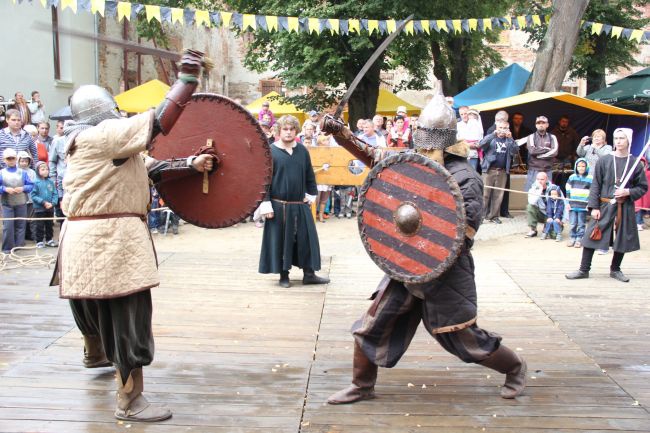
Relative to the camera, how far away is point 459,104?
13367 mm

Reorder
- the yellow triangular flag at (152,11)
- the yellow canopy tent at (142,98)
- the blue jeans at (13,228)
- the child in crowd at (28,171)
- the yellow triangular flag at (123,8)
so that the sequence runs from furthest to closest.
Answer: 1. the yellow canopy tent at (142,98)
2. the yellow triangular flag at (152,11)
3. the yellow triangular flag at (123,8)
4. the child in crowd at (28,171)
5. the blue jeans at (13,228)

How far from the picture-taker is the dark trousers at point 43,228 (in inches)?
314

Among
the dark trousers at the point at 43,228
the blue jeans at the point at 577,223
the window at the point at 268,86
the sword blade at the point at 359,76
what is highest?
the sword blade at the point at 359,76

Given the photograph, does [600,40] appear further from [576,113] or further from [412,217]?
[412,217]

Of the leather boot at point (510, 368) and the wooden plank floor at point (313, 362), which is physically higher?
the leather boot at point (510, 368)

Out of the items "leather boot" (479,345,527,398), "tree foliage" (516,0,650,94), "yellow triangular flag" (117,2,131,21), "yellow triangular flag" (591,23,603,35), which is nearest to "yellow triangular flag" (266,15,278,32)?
"yellow triangular flag" (117,2,131,21)

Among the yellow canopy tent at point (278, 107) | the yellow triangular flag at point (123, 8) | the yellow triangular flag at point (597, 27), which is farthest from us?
the yellow canopy tent at point (278, 107)

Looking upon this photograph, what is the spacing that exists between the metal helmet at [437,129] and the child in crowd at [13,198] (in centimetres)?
594

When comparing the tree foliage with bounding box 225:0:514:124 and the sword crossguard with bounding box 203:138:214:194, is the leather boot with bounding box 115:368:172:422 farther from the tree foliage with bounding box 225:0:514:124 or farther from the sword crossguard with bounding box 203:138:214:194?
the tree foliage with bounding box 225:0:514:124

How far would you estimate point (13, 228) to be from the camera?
299 inches

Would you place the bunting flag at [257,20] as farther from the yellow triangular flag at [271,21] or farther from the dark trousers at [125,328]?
the dark trousers at [125,328]

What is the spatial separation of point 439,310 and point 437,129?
859 mm

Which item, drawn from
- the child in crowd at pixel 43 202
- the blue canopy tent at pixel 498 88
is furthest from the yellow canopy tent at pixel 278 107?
the child in crowd at pixel 43 202

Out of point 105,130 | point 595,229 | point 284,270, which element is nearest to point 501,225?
point 595,229
